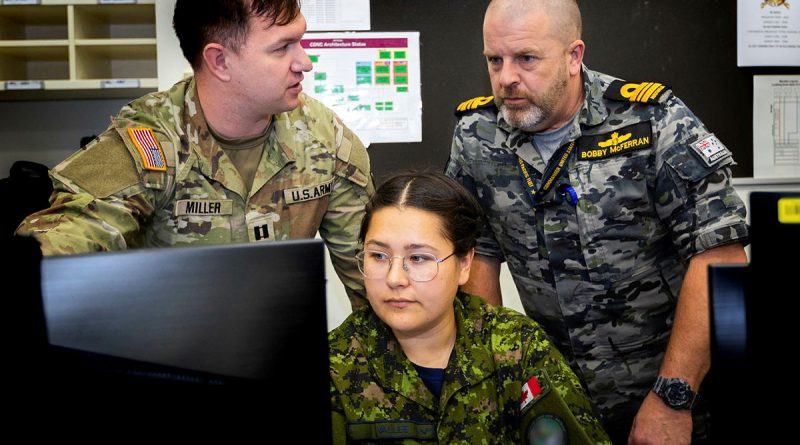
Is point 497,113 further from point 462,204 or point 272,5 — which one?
point 272,5

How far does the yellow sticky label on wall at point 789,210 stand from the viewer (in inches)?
23.1

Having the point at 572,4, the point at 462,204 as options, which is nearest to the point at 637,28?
the point at 572,4

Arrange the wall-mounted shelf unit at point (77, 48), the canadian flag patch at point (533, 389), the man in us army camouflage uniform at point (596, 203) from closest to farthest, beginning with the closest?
the canadian flag patch at point (533, 389) < the man in us army camouflage uniform at point (596, 203) < the wall-mounted shelf unit at point (77, 48)

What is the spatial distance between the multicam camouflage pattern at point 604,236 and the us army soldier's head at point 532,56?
0.29ft

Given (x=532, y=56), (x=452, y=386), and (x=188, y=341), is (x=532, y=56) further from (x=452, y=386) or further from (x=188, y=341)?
(x=188, y=341)

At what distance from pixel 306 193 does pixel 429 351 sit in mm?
491

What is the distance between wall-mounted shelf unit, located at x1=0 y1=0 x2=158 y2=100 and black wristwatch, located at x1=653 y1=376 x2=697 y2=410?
199cm

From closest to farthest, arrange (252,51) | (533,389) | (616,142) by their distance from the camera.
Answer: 1. (533,389)
2. (252,51)
3. (616,142)

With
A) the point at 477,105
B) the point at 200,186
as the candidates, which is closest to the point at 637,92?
the point at 477,105

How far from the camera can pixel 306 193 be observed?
1.58 metres

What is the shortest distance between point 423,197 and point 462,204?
0.09 meters

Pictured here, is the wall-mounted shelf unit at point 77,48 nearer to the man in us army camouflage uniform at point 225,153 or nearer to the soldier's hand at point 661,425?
the man in us army camouflage uniform at point 225,153

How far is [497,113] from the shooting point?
67.8 inches

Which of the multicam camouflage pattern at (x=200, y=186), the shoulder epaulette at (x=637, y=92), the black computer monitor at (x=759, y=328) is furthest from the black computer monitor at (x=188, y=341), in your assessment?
the shoulder epaulette at (x=637, y=92)
